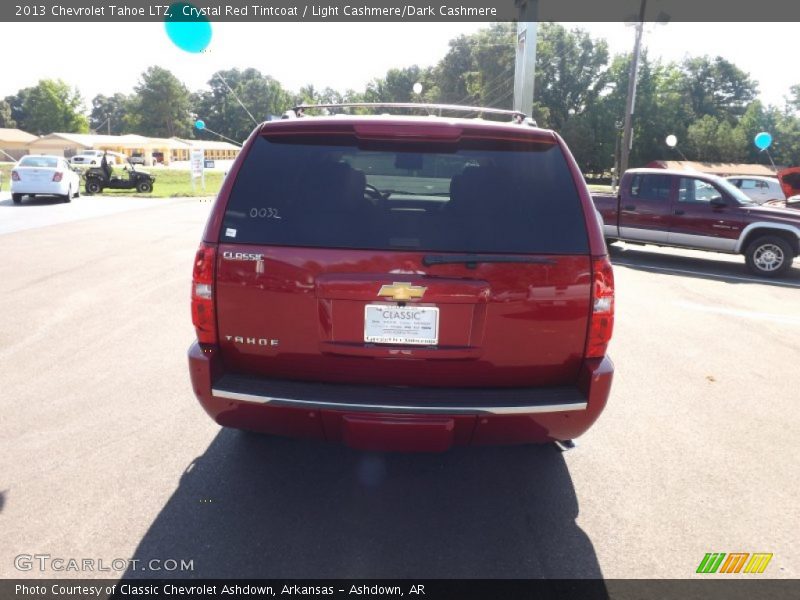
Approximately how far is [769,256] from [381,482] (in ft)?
34.4

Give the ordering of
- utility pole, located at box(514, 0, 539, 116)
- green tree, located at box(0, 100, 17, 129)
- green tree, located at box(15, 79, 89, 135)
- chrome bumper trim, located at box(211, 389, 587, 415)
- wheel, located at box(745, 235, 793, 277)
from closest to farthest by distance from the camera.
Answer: chrome bumper trim, located at box(211, 389, 587, 415)
wheel, located at box(745, 235, 793, 277)
utility pole, located at box(514, 0, 539, 116)
green tree, located at box(15, 79, 89, 135)
green tree, located at box(0, 100, 17, 129)

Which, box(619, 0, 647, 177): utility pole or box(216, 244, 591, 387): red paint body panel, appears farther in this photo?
box(619, 0, 647, 177): utility pole

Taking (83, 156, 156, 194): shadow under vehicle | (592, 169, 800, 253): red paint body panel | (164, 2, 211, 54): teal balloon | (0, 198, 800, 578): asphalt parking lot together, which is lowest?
(0, 198, 800, 578): asphalt parking lot

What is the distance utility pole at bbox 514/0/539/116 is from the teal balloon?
9097 millimetres

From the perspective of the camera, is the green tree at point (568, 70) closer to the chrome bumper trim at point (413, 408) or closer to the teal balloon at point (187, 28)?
the teal balloon at point (187, 28)

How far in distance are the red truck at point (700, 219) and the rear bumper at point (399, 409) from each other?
10.1 m

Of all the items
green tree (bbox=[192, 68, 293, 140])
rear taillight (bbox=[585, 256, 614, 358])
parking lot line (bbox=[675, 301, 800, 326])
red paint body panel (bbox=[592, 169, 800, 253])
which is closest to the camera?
rear taillight (bbox=[585, 256, 614, 358])

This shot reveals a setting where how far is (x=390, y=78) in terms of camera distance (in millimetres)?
99000

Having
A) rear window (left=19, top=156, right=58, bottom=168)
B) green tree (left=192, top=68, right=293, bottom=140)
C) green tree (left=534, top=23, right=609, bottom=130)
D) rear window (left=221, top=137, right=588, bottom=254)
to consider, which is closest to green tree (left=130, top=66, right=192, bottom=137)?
green tree (left=192, top=68, right=293, bottom=140)

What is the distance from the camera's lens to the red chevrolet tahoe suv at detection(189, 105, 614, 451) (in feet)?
9.29

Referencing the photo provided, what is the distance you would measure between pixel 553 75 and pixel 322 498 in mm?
73871

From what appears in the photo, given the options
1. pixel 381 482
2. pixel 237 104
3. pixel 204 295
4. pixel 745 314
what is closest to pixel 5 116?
pixel 237 104

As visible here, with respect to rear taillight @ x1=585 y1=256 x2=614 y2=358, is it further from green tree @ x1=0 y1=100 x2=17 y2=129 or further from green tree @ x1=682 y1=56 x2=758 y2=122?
green tree @ x1=0 y1=100 x2=17 y2=129

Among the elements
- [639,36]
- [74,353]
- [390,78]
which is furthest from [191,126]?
[74,353]
